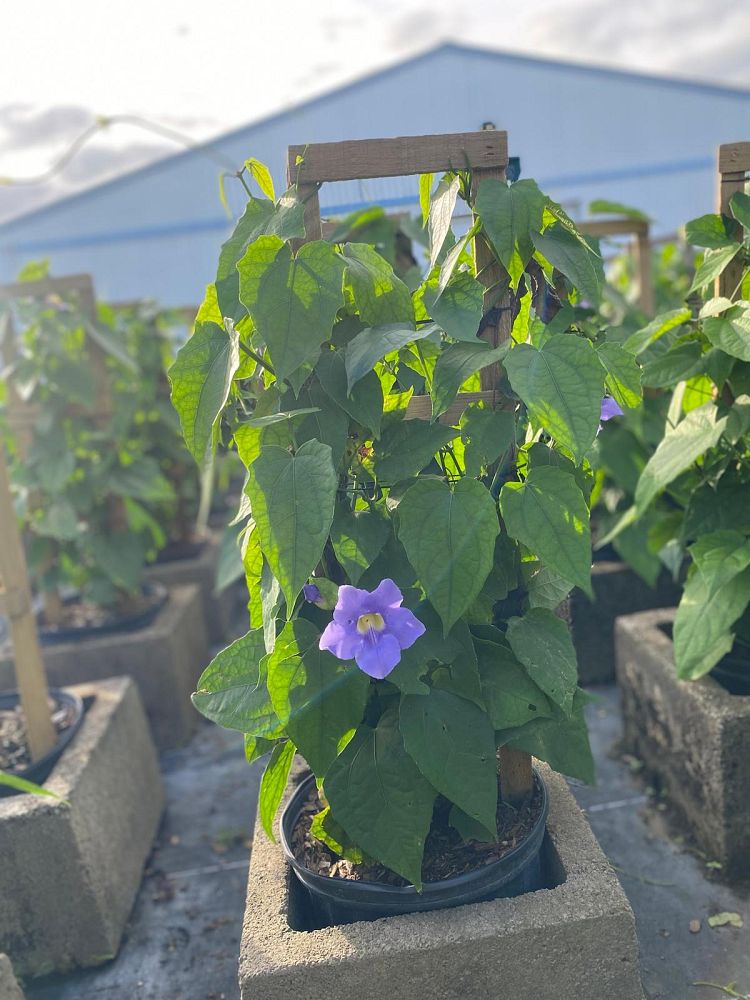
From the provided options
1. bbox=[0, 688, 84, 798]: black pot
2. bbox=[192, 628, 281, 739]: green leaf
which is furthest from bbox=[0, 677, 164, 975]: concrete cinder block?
bbox=[192, 628, 281, 739]: green leaf

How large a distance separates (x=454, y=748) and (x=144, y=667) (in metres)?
1.49

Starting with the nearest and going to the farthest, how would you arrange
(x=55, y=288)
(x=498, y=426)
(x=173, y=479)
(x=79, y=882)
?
1. (x=498, y=426)
2. (x=79, y=882)
3. (x=55, y=288)
4. (x=173, y=479)

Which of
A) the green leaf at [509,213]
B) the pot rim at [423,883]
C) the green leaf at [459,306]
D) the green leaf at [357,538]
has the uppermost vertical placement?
the green leaf at [509,213]

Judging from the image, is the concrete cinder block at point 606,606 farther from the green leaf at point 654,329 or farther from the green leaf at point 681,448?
the green leaf at point 654,329

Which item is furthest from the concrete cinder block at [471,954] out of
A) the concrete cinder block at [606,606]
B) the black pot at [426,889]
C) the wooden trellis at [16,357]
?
the wooden trellis at [16,357]

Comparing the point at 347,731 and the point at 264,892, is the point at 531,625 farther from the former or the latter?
the point at 264,892

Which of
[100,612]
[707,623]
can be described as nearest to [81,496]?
[100,612]

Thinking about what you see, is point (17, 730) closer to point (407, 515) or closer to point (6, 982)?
point (6, 982)

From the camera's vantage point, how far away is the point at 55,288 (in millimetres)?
2441

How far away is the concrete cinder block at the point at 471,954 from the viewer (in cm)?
106

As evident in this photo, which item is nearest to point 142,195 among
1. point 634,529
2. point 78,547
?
point 78,547

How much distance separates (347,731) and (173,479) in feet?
7.87

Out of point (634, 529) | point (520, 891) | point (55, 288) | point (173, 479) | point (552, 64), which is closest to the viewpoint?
point (520, 891)

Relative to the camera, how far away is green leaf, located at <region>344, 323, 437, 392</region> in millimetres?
953
